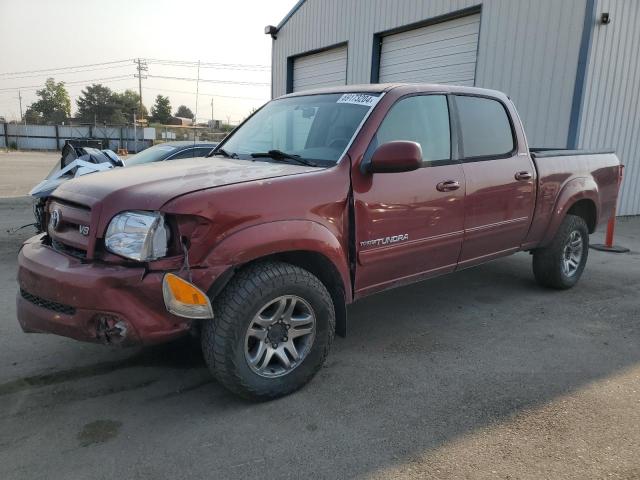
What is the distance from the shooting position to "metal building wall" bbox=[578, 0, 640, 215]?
8594 millimetres

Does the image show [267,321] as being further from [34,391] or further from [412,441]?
[34,391]

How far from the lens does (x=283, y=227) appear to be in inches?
109

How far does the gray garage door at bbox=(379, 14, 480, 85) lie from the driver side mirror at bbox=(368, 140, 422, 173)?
825cm

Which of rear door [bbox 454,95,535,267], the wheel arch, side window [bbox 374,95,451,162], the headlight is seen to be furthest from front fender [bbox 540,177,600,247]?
the headlight

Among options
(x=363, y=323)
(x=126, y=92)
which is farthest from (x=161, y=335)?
(x=126, y=92)

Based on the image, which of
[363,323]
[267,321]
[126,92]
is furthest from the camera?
[126,92]

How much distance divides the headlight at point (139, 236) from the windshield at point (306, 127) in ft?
3.95

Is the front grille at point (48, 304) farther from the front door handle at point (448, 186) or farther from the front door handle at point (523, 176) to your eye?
the front door handle at point (523, 176)

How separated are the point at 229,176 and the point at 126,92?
114089 millimetres

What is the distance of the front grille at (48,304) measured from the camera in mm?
2596

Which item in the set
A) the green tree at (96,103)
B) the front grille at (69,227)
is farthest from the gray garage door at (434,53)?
the green tree at (96,103)

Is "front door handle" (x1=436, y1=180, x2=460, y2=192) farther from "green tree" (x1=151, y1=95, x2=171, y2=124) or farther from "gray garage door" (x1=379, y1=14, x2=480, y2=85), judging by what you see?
"green tree" (x1=151, y1=95, x2=171, y2=124)

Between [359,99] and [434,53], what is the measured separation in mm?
8573

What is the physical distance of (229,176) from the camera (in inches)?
115
